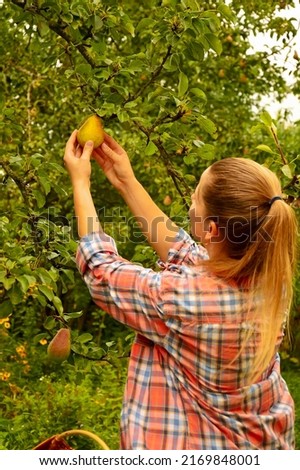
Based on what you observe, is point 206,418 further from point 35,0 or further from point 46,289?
point 35,0

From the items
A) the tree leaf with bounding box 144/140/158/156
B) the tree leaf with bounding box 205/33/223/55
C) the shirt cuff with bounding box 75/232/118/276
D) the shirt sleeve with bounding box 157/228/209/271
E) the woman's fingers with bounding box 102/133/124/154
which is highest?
the tree leaf with bounding box 205/33/223/55

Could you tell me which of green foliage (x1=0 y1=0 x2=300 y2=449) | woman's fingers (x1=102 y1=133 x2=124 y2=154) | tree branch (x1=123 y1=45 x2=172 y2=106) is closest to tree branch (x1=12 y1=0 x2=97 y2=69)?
green foliage (x1=0 y1=0 x2=300 y2=449)

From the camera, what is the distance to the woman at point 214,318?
137 cm

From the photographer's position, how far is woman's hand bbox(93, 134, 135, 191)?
1.69 metres

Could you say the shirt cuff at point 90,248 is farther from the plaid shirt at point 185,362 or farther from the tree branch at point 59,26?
the tree branch at point 59,26

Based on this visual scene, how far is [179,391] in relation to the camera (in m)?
1.39

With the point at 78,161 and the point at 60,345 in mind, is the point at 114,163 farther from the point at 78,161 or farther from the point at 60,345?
the point at 60,345

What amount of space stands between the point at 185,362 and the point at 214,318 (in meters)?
0.10

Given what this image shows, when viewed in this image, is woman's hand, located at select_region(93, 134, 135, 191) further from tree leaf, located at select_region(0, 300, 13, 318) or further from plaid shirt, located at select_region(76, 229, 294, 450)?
tree leaf, located at select_region(0, 300, 13, 318)

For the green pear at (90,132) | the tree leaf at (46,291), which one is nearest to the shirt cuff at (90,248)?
the green pear at (90,132)

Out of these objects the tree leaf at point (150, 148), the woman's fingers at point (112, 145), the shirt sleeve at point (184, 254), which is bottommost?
the shirt sleeve at point (184, 254)

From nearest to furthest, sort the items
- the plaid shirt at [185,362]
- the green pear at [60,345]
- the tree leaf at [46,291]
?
the plaid shirt at [185,362]
the tree leaf at [46,291]
the green pear at [60,345]

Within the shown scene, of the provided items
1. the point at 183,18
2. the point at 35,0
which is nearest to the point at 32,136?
the point at 35,0

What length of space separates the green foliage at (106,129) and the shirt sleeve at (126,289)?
401mm
